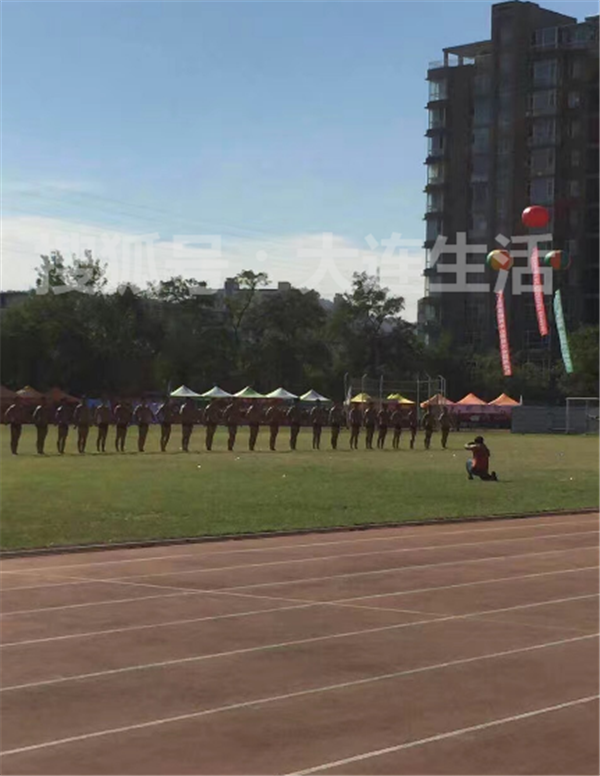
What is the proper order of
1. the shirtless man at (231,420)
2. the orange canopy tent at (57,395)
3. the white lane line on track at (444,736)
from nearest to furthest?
the white lane line on track at (444,736) < the shirtless man at (231,420) < the orange canopy tent at (57,395)

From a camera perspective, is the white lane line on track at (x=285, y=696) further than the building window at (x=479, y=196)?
No

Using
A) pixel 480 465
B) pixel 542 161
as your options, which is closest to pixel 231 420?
pixel 480 465

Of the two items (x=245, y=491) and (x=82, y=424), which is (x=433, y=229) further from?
(x=245, y=491)

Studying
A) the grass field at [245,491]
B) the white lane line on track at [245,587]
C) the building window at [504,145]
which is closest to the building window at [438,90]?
the building window at [504,145]

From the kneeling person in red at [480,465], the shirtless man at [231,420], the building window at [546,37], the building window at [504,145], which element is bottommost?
the kneeling person in red at [480,465]

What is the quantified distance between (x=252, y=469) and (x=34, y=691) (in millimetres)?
18673

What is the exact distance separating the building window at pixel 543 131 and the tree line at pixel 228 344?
1539 cm

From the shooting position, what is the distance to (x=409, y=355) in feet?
259

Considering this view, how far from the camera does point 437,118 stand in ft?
295

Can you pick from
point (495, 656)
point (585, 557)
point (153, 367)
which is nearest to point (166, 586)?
point (495, 656)

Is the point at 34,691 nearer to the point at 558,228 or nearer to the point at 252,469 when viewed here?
the point at 252,469

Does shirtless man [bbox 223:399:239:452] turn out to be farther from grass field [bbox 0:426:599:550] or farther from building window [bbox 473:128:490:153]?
building window [bbox 473:128:490:153]

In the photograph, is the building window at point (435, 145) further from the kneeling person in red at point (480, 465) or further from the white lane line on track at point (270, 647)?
the white lane line on track at point (270, 647)

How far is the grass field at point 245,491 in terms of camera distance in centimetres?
1466
